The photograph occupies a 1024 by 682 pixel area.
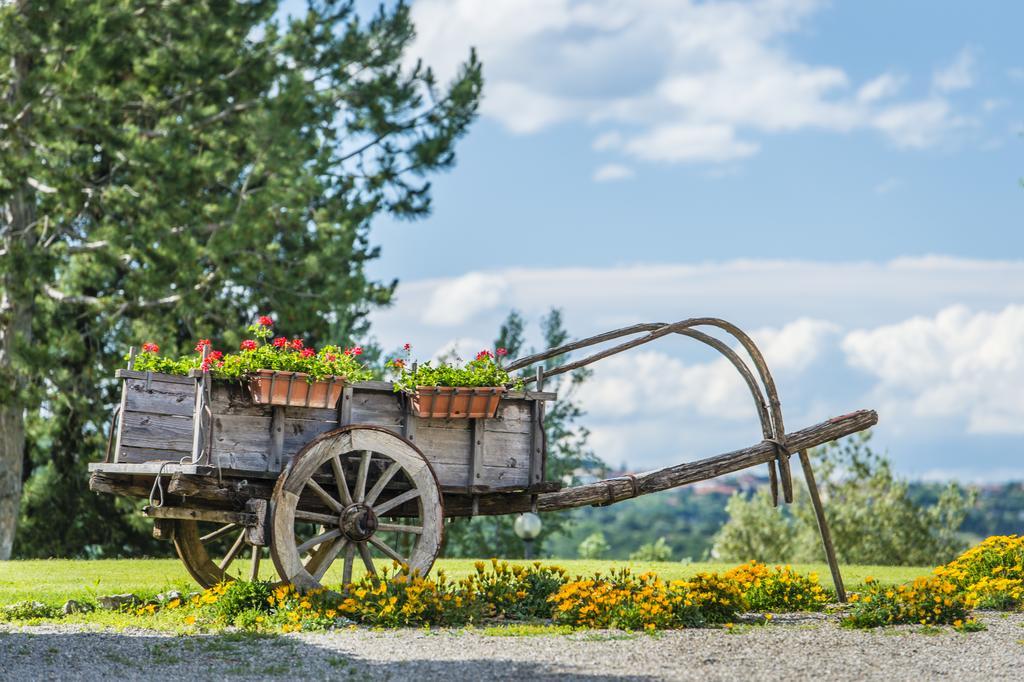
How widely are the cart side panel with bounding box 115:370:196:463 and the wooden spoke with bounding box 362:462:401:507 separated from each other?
3.82 feet

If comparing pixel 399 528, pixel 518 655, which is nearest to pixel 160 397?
pixel 399 528

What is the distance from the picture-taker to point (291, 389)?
7.23m

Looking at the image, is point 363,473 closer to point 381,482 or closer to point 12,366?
point 381,482

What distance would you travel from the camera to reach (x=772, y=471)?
876cm

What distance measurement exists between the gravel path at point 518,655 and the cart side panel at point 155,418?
1106 mm

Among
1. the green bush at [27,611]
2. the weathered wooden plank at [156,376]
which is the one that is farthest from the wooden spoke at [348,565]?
the green bush at [27,611]

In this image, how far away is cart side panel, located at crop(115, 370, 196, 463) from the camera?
7207 mm

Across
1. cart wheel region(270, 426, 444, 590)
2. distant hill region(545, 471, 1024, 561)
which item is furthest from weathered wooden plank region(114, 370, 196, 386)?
distant hill region(545, 471, 1024, 561)

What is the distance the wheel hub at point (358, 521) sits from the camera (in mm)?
7445

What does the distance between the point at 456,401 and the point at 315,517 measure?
1160 mm

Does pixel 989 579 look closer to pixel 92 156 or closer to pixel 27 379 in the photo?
A: pixel 27 379

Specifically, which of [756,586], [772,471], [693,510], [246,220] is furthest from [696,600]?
[693,510]

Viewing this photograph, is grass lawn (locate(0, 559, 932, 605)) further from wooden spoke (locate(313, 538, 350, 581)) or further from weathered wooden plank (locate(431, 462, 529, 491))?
weathered wooden plank (locate(431, 462, 529, 491))

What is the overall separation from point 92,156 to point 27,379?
11.1ft
